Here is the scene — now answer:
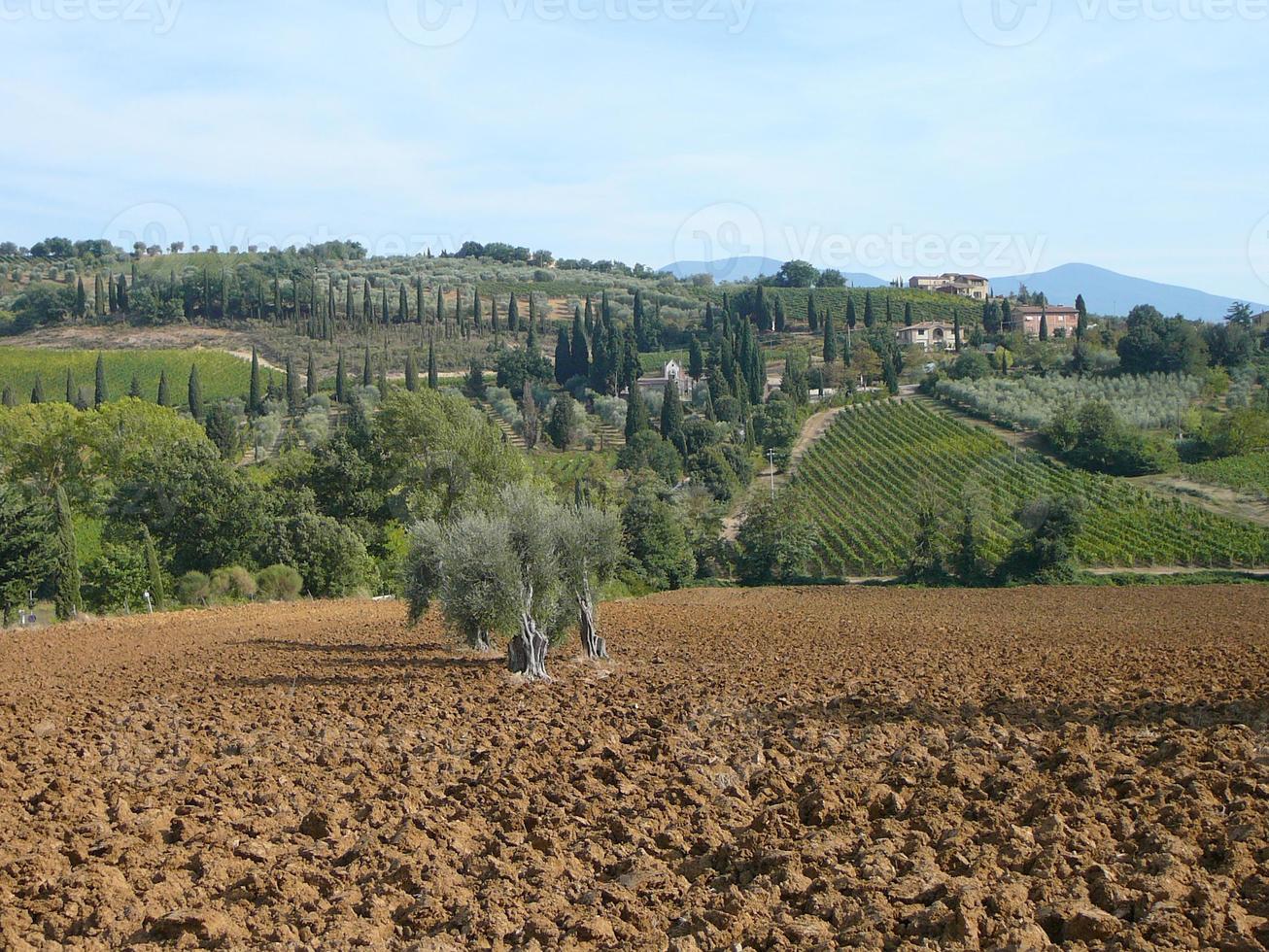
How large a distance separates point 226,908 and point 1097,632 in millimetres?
23980

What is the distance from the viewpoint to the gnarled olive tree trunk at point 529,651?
2025 cm

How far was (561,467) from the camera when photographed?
7906 cm

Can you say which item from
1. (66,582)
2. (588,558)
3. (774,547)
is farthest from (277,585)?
(588,558)

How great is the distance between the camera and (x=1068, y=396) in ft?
291

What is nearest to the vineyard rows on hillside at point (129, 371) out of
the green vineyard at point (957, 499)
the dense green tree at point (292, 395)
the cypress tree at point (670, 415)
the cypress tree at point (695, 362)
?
the dense green tree at point (292, 395)

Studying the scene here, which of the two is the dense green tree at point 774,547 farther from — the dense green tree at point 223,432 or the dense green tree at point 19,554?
the dense green tree at point 223,432

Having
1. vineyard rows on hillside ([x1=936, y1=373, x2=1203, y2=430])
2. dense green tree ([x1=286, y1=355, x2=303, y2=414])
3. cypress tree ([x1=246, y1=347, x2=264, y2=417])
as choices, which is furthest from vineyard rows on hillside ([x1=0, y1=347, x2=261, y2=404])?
vineyard rows on hillside ([x1=936, y1=373, x2=1203, y2=430])

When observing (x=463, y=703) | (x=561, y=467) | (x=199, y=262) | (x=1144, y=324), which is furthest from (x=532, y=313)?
(x=463, y=703)

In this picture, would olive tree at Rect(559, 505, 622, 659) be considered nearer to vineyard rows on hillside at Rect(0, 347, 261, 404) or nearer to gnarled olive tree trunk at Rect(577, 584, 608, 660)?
gnarled olive tree trunk at Rect(577, 584, 608, 660)

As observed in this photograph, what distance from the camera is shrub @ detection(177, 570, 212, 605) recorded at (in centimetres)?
4275

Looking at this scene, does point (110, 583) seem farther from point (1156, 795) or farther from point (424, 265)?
point (424, 265)

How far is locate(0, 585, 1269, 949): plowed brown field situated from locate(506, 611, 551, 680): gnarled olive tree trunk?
1.66ft

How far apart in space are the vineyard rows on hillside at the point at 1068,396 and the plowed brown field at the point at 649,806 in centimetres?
6490

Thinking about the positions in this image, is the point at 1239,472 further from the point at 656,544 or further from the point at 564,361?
the point at 564,361
